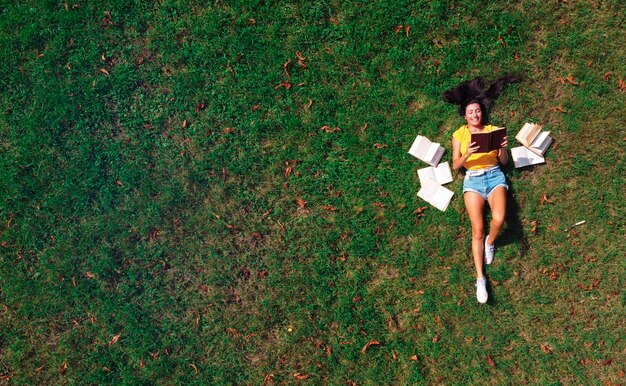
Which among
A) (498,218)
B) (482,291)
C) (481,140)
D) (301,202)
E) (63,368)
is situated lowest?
(63,368)

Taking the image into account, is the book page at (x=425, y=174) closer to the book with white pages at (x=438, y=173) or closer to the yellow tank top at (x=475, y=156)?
the book with white pages at (x=438, y=173)

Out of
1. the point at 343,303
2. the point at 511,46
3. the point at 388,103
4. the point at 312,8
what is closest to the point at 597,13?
the point at 511,46

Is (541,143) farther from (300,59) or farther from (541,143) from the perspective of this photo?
(300,59)

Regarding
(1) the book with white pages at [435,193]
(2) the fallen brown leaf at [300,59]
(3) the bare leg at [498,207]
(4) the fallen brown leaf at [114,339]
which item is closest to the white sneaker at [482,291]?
(3) the bare leg at [498,207]

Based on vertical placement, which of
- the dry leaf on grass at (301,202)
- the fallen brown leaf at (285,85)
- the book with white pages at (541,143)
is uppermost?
the book with white pages at (541,143)

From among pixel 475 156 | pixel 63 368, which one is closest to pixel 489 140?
pixel 475 156
